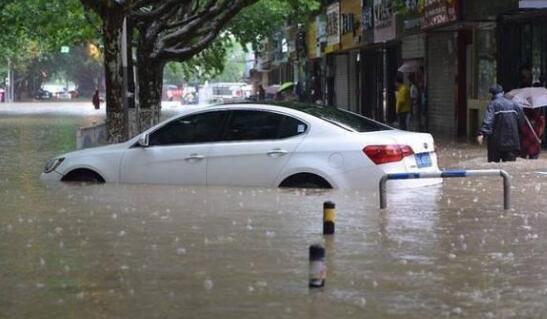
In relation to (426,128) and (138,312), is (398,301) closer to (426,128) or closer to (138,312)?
(138,312)

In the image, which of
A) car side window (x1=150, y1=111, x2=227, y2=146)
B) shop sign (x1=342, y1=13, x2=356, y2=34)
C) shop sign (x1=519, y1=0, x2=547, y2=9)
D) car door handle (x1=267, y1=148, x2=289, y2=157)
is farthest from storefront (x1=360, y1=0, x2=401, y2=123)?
car door handle (x1=267, y1=148, x2=289, y2=157)

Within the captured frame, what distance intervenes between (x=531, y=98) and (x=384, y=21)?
45.3 feet

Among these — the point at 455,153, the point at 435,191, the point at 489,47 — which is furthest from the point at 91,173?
the point at 489,47

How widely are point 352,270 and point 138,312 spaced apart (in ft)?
6.81

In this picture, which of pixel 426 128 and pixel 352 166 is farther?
pixel 426 128

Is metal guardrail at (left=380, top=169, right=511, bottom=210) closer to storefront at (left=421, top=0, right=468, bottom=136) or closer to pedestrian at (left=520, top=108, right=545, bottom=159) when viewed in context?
pedestrian at (left=520, top=108, right=545, bottom=159)

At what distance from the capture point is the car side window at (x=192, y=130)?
12.5 meters

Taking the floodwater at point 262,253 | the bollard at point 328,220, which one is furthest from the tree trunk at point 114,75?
the bollard at point 328,220

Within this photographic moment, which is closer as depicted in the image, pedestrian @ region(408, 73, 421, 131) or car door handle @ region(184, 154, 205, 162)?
car door handle @ region(184, 154, 205, 162)

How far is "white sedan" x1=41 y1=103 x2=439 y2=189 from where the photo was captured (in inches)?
463

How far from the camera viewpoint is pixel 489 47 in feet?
82.7

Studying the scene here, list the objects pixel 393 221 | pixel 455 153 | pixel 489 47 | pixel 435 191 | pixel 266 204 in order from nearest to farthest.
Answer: pixel 393 221, pixel 266 204, pixel 435 191, pixel 455 153, pixel 489 47

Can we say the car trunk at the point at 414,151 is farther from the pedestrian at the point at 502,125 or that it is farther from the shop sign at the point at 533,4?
the shop sign at the point at 533,4

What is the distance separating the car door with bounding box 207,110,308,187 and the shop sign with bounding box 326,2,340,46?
2656cm
